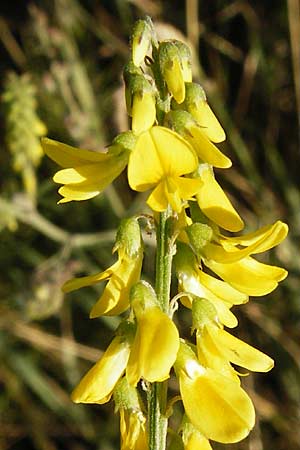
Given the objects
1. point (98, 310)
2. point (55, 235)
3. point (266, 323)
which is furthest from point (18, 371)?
point (98, 310)

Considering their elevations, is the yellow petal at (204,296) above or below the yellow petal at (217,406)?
above

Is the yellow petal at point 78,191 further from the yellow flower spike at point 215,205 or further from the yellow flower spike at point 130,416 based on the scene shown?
the yellow flower spike at point 130,416

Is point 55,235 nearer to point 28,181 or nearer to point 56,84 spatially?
point 28,181

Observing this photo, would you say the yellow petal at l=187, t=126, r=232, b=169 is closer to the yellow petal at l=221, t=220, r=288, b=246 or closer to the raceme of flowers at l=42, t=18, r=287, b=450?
the raceme of flowers at l=42, t=18, r=287, b=450

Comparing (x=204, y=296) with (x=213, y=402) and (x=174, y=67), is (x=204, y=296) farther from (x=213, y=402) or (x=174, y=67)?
(x=174, y=67)

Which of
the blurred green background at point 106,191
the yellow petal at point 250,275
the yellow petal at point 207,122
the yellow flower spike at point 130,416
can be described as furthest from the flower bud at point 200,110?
the blurred green background at point 106,191

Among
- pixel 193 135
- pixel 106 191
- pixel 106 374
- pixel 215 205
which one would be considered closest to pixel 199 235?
pixel 215 205
